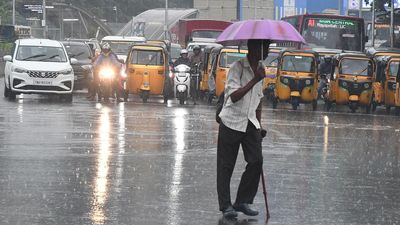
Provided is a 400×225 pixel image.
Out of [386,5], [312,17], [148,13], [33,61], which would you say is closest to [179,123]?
[33,61]

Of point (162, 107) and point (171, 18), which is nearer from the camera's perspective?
point (162, 107)

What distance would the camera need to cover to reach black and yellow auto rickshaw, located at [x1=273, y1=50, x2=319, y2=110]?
101 ft

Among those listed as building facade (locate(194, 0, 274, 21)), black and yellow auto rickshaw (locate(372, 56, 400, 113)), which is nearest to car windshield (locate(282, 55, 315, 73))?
black and yellow auto rickshaw (locate(372, 56, 400, 113))

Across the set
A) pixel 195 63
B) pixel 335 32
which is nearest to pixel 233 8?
pixel 335 32

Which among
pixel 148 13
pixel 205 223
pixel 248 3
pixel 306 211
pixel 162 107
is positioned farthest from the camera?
pixel 248 3

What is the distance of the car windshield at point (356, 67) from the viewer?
31.5 meters

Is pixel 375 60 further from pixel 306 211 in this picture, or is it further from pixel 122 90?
pixel 306 211

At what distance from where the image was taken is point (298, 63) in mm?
31453

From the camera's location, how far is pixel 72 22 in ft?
356

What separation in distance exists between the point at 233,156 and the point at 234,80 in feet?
2.39

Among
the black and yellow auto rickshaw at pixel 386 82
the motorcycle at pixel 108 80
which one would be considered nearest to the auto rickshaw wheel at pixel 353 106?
the black and yellow auto rickshaw at pixel 386 82

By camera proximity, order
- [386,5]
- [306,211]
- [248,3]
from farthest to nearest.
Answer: [248,3] < [386,5] < [306,211]

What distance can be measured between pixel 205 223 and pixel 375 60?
23.7 m

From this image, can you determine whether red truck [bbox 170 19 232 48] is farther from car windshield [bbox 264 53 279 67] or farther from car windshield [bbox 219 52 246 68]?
car windshield [bbox 219 52 246 68]
